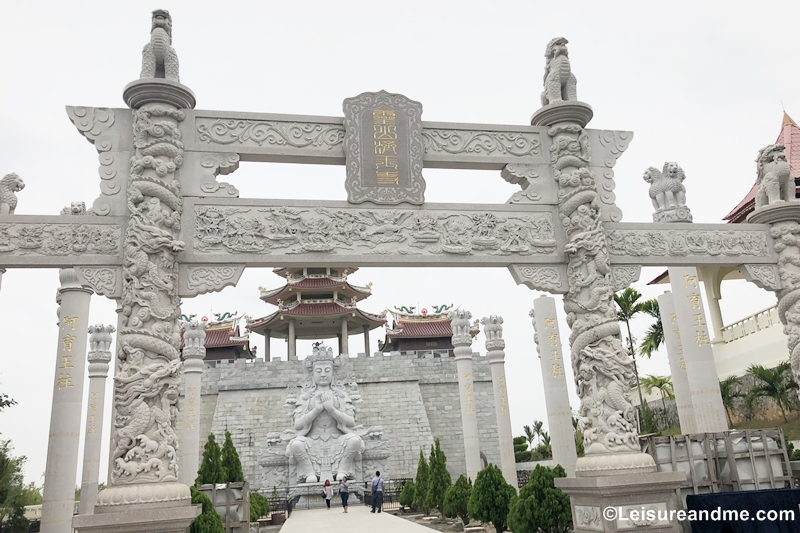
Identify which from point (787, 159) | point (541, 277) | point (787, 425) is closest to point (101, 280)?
point (541, 277)

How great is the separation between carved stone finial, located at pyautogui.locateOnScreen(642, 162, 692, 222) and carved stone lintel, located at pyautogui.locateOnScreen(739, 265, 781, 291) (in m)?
1.00

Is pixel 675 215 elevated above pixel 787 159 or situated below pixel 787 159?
below

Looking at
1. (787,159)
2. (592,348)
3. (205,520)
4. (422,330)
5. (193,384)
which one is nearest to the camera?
(592,348)

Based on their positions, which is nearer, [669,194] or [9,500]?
[669,194]

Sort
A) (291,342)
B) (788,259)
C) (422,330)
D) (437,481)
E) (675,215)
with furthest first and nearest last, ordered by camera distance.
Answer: (422,330), (291,342), (437,481), (675,215), (788,259)

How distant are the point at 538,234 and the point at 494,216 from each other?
0.46 metres

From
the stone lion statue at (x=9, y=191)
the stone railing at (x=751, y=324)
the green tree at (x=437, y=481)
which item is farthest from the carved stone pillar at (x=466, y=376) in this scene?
the stone lion statue at (x=9, y=191)

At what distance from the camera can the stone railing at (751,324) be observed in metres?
14.3

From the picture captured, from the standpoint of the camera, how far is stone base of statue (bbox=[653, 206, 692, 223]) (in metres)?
6.95

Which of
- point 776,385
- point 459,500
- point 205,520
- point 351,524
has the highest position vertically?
point 776,385

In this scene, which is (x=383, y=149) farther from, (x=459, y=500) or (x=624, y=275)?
(x=459, y=500)

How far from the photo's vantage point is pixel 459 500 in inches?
408

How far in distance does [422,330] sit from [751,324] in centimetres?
A: 1528

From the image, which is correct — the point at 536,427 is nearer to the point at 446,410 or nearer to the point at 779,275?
the point at 446,410
